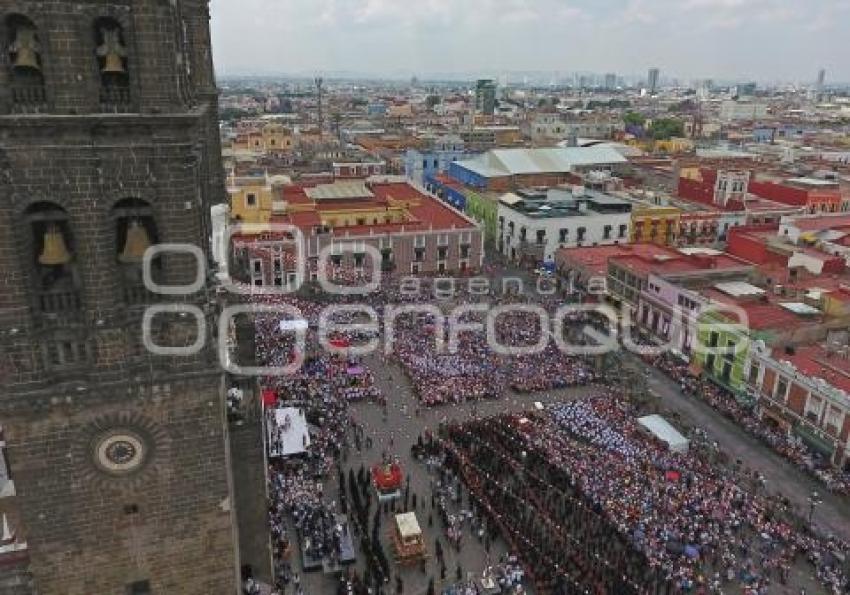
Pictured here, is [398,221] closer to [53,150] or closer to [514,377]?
[514,377]

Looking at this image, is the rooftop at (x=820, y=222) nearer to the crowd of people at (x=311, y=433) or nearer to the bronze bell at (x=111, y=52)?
the crowd of people at (x=311, y=433)

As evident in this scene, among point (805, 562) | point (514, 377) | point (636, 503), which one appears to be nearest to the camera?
point (805, 562)

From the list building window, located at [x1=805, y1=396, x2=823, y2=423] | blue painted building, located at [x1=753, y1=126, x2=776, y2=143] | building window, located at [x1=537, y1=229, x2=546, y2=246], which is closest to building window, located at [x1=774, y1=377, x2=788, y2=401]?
building window, located at [x1=805, y1=396, x2=823, y2=423]

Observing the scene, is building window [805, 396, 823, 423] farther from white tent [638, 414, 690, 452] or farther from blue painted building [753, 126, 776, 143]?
blue painted building [753, 126, 776, 143]

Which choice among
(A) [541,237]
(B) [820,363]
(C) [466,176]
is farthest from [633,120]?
(B) [820,363]

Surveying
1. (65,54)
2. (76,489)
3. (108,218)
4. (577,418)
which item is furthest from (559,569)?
(65,54)
